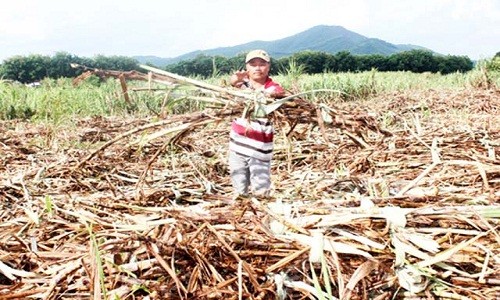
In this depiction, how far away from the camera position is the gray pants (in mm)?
3008

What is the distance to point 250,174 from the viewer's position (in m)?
3.08

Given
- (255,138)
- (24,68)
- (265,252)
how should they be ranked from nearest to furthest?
1. (265,252)
2. (255,138)
3. (24,68)

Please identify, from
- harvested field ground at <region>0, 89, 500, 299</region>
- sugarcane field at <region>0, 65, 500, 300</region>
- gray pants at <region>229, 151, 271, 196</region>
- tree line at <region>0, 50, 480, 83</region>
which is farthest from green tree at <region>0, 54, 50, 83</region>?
harvested field ground at <region>0, 89, 500, 299</region>

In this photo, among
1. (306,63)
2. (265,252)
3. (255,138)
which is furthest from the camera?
(306,63)

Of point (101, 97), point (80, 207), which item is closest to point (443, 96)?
point (101, 97)

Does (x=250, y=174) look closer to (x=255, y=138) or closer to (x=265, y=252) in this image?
(x=255, y=138)

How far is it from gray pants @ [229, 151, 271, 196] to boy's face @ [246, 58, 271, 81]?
0.49 meters

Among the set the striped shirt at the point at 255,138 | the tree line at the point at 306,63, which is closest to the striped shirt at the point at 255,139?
the striped shirt at the point at 255,138

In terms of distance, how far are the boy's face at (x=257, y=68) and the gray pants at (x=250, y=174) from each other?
0.49 m

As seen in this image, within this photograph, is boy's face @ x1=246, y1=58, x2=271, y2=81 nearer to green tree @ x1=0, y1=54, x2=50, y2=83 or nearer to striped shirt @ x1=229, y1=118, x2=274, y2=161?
striped shirt @ x1=229, y1=118, x2=274, y2=161

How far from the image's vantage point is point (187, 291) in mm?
1247

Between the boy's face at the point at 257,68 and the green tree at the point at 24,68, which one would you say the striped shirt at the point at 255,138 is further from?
the green tree at the point at 24,68

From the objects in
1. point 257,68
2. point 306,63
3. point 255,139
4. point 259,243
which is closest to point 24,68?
point 306,63

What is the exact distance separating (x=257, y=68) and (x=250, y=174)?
25.5 inches
